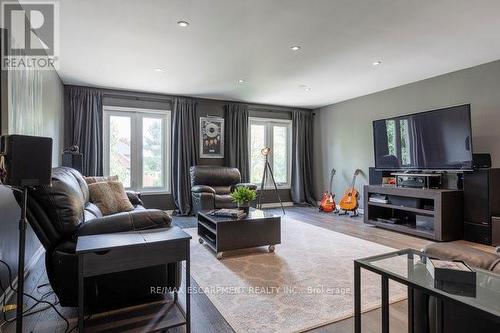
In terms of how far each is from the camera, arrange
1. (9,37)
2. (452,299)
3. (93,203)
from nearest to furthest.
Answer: (452,299), (9,37), (93,203)

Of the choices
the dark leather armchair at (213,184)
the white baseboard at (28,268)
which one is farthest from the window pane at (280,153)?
the white baseboard at (28,268)

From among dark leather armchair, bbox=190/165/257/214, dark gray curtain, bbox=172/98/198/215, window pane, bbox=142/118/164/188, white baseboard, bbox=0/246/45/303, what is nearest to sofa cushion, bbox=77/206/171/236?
white baseboard, bbox=0/246/45/303

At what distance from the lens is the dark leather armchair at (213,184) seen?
4723 mm

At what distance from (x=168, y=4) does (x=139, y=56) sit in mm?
1356

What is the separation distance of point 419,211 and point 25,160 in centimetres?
441

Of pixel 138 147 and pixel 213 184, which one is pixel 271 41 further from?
pixel 138 147

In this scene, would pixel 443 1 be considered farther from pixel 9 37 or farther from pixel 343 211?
pixel 343 211

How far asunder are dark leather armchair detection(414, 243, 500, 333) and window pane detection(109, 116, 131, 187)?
5181 millimetres

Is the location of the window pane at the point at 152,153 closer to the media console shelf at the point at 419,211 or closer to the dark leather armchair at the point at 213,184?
the dark leather armchair at the point at 213,184

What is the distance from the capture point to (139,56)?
3580 millimetres

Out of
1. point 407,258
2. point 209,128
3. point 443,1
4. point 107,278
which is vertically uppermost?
point 443,1

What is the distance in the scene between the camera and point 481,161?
370cm

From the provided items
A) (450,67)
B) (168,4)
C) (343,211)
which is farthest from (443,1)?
(343,211)

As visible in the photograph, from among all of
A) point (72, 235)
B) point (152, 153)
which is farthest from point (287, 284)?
point (152, 153)
